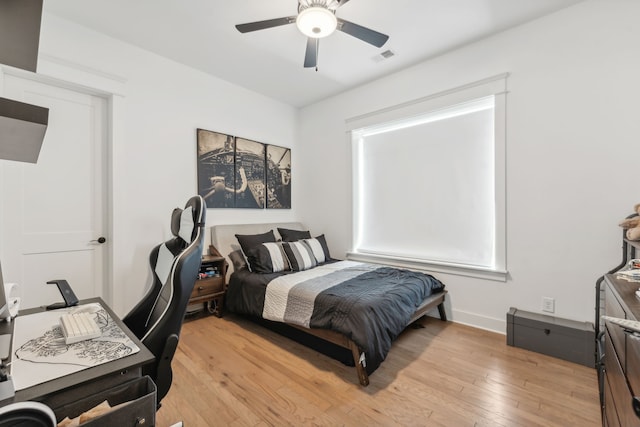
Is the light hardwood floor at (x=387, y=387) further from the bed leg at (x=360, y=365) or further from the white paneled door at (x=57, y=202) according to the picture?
the white paneled door at (x=57, y=202)

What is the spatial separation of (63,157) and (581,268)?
178 inches

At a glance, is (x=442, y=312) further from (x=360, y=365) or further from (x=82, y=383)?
(x=82, y=383)

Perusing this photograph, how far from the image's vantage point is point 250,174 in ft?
12.6

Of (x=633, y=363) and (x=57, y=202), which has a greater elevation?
(x=57, y=202)

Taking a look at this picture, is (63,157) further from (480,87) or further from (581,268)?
(581,268)

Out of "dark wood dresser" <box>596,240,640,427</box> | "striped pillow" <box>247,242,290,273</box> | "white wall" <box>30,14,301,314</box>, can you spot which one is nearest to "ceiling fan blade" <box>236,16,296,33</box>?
"white wall" <box>30,14,301,314</box>

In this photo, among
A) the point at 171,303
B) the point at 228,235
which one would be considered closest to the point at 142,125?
the point at 228,235

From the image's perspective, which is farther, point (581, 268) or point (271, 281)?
point (271, 281)

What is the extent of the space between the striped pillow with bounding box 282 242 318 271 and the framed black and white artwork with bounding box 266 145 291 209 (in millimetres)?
975

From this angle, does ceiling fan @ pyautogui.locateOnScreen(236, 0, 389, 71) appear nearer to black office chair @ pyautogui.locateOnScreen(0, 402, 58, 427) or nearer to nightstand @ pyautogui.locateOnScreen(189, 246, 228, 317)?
black office chair @ pyautogui.locateOnScreen(0, 402, 58, 427)

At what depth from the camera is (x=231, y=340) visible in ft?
8.55

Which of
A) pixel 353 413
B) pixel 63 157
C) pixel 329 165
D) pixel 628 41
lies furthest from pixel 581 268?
pixel 63 157

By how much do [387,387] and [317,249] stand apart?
187cm

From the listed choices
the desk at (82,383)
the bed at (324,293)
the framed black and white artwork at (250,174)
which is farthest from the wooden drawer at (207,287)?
the desk at (82,383)
